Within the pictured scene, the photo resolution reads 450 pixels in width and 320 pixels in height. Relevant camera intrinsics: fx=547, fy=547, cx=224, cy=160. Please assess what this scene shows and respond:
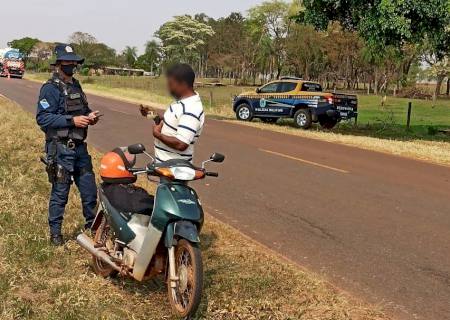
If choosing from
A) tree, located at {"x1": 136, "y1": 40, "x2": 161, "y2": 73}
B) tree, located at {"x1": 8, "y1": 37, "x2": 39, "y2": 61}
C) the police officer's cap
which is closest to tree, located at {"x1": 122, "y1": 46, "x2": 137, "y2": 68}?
tree, located at {"x1": 136, "y1": 40, "x2": 161, "y2": 73}

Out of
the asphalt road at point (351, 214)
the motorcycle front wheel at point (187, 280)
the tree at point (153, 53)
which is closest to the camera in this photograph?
the motorcycle front wheel at point (187, 280)

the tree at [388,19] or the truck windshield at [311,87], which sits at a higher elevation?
the tree at [388,19]

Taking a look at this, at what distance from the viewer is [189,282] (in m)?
3.87

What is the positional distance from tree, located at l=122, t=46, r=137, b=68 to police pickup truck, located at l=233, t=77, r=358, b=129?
11887 cm

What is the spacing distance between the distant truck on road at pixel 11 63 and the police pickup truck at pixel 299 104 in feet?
152

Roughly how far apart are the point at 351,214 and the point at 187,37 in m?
102

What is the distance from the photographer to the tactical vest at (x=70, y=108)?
17.3 ft

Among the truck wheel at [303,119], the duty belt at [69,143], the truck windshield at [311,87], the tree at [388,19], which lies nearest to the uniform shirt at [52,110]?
the duty belt at [69,143]

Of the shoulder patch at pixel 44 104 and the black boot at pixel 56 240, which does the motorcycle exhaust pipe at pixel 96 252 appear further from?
the shoulder patch at pixel 44 104

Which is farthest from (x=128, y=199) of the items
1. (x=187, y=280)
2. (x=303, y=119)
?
(x=303, y=119)

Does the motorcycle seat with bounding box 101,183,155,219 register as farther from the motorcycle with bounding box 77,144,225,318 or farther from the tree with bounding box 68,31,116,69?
the tree with bounding box 68,31,116,69

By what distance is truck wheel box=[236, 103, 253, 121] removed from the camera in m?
22.7

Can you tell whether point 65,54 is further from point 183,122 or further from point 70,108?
point 183,122

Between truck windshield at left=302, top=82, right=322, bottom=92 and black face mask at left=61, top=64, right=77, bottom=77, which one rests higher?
black face mask at left=61, top=64, right=77, bottom=77
